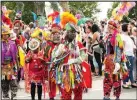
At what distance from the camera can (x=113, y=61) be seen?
778 cm

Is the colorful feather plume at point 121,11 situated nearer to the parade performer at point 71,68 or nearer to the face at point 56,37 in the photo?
the face at point 56,37

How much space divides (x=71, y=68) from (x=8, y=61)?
1870 millimetres

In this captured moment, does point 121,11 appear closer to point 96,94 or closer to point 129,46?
point 129,46

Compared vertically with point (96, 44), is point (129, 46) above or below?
below

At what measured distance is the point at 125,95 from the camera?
31.2ft

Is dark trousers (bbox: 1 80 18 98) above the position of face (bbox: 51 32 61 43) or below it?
below

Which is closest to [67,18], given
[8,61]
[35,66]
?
[35,66]

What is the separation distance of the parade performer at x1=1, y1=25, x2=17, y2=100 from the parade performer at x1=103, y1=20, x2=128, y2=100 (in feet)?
6.01

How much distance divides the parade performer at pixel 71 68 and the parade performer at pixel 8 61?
1.50 meters

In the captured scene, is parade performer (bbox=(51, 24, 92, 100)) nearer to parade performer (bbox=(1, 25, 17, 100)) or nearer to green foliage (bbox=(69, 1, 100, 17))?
parade performer (bbox=(1, 25, 17, 100))

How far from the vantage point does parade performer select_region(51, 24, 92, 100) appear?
6.88 meters

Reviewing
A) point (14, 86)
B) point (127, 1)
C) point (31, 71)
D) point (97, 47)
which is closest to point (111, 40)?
point (31, 71)

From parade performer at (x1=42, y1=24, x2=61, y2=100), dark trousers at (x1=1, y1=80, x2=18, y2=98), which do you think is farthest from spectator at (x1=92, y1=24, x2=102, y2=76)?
parade performer at (x1=42, y1=24, x2=61, y2=100)

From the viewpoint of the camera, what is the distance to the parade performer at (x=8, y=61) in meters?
8.26
